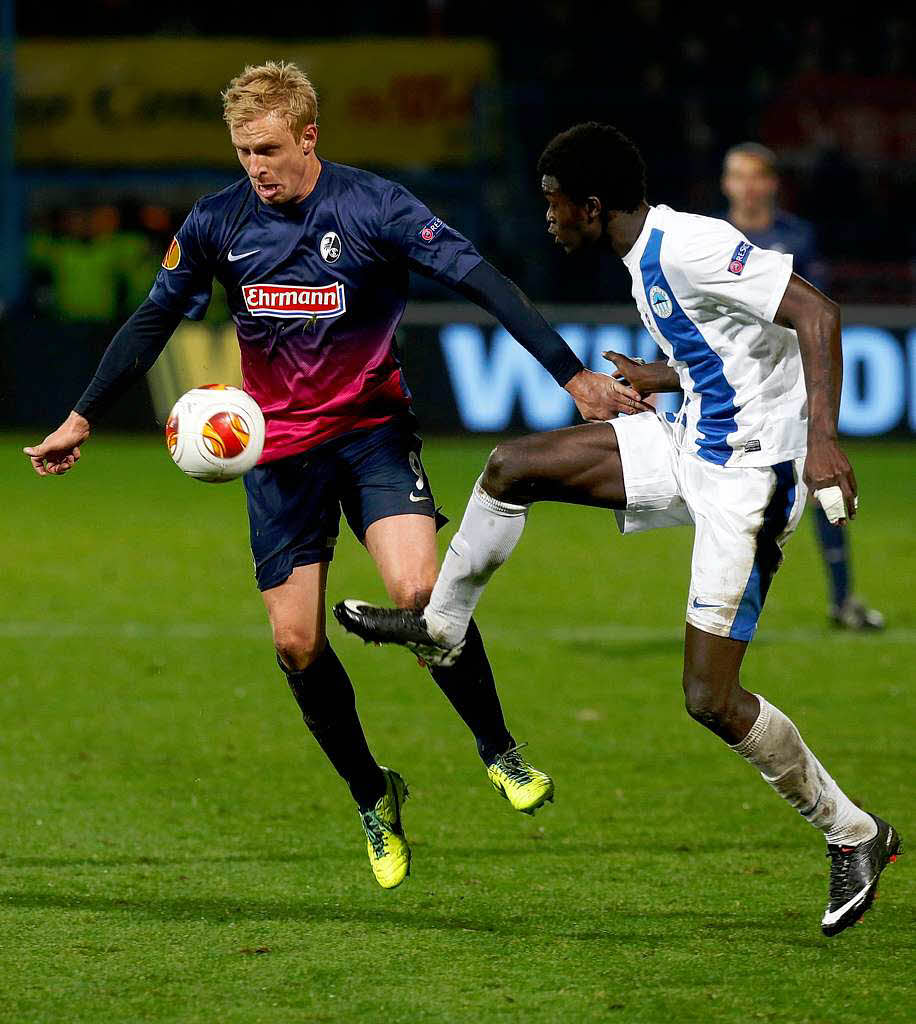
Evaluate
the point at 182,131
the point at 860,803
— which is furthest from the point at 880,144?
the point at 860,803

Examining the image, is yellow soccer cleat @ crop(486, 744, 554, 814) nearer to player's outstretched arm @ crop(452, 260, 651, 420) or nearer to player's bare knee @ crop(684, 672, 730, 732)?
player's bare knee @ crop(684, 672, 730, 732)

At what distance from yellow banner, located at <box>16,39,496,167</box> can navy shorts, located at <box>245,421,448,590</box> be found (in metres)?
17.6

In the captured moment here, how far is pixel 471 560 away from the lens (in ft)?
16.8

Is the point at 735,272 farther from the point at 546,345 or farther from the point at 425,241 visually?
the point at 425,241

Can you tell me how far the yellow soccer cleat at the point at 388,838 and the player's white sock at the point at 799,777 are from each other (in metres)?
1.08

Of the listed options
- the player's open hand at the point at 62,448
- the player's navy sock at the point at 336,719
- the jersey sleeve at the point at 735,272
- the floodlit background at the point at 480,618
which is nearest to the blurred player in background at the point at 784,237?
the floodlit background at the point at 480,618

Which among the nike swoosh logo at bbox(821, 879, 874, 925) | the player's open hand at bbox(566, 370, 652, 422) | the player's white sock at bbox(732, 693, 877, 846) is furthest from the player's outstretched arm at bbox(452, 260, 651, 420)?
the nike swoosh logo at bbox(821, 879, 874, 925)

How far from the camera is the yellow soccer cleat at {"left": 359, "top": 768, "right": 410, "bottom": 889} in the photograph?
5266mm

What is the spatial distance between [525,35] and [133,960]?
2083 cm

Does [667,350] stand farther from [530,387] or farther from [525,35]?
[525,35]

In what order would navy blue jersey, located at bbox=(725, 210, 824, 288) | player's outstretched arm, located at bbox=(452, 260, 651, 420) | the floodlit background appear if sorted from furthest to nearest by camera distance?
navy blue jersey, located at bbox=(725, 210, 824, 288)
player's outstretched arm, located at bbox=(452, 260, 651, 420)
the floodlit background

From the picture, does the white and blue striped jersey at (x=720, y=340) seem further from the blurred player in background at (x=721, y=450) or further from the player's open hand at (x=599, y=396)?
the player's open hand at (x=599, y=396)

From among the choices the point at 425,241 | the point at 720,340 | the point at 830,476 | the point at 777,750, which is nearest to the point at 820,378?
the point at 830,476

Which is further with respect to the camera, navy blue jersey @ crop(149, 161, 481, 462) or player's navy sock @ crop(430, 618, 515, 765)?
player's navy sock @ crop(430, 618, 515, 765)
